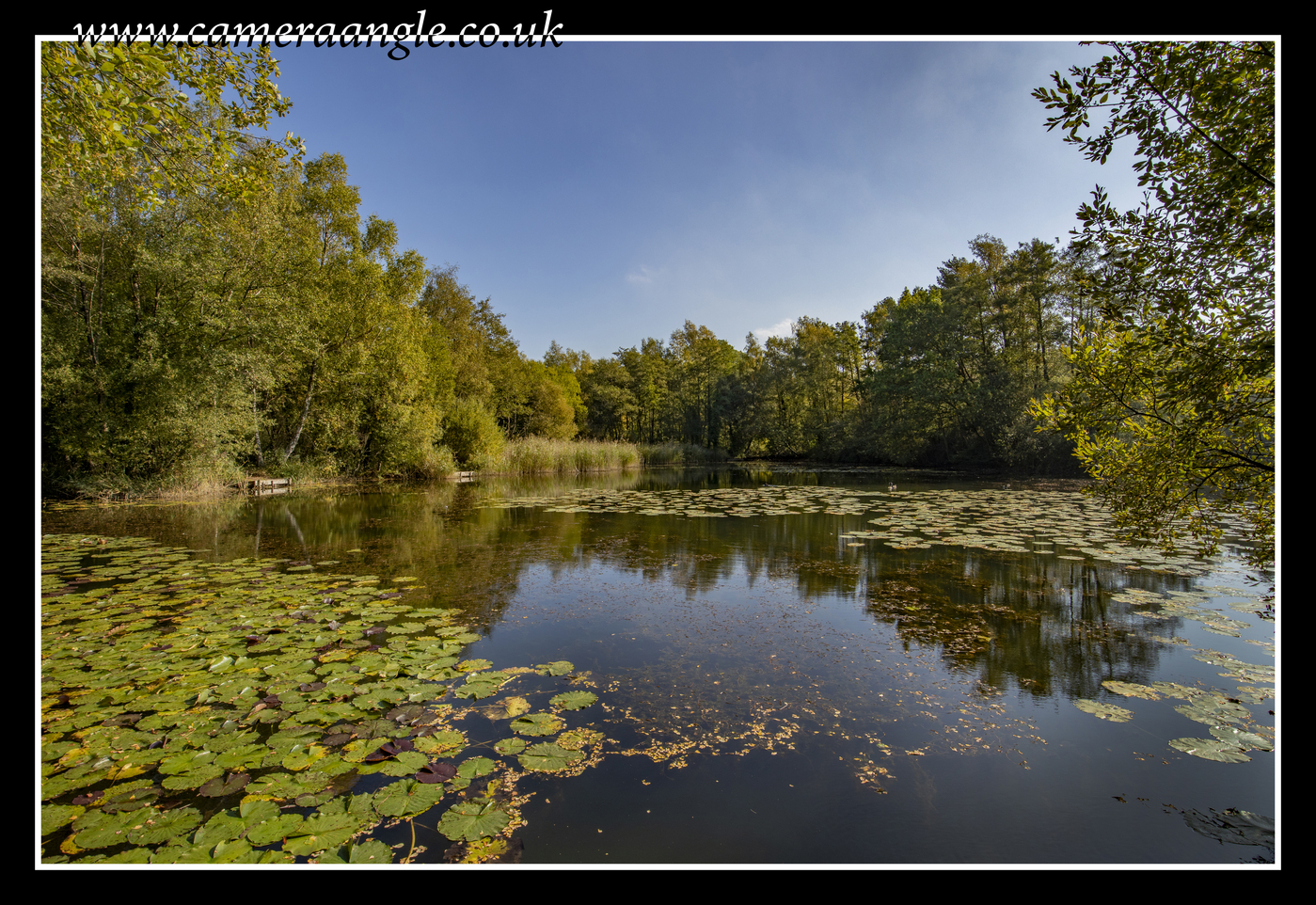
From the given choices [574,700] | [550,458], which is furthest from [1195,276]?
[550,458]

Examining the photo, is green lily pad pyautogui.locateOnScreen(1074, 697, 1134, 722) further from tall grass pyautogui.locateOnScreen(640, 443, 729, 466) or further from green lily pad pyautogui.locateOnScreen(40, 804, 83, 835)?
tall grass pyautogui.locateOnScreen(640, 443, 729, 466)

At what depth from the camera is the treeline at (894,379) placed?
22.9m

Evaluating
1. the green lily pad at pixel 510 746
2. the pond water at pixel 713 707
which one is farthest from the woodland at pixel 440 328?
the green lily pad at pixel 510 746

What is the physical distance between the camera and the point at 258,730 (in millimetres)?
2693

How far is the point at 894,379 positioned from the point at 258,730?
30732 mm

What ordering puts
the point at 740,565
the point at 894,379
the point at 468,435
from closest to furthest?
1. the point at 740,565
2. the point at 468,435
3. the point at 894,379

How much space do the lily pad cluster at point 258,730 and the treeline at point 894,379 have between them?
475 centimetres

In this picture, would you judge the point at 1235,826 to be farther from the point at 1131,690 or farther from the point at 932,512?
the point at 932,512

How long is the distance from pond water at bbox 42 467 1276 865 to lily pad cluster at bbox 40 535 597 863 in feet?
0.06

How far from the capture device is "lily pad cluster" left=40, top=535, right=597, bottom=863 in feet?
6.42

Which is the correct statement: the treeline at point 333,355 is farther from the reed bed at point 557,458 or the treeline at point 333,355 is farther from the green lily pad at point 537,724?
the green lily pad at point 537,724

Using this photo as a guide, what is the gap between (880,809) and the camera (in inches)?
88.2
